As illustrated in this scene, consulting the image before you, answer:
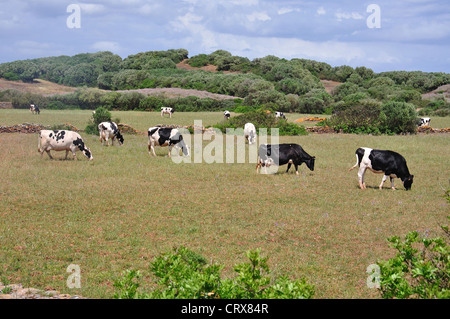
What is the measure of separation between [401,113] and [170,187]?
72.2 feet

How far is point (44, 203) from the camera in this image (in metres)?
12.4

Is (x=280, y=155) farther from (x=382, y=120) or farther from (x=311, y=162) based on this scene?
(x=382, y=120)

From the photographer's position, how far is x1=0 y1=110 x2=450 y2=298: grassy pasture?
830 centimetres

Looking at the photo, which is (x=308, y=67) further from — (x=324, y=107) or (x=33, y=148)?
(x=33, y=148)

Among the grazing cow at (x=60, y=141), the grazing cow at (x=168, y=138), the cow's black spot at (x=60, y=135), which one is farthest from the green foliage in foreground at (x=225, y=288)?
the grazing cow at (x=168, y=138)

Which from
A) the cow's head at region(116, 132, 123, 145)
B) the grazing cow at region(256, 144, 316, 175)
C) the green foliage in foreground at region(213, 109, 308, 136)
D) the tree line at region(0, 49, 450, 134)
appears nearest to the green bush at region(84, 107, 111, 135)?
the cow's head at region(116, 132, 123, 145)

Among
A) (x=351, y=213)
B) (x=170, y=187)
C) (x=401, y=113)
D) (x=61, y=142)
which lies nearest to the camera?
(x=351, y=213)

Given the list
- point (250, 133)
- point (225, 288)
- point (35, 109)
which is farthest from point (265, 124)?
point (35, 109)

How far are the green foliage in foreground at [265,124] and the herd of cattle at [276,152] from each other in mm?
9740

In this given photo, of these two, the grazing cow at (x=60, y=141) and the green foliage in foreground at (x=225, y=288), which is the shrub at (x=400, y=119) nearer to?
the grazing cow at (x=60, y=141)

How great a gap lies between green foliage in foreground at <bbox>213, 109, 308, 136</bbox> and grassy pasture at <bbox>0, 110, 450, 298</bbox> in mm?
10916

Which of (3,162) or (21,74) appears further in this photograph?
(21,74)

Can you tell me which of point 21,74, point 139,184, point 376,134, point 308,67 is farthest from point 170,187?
point 308,67

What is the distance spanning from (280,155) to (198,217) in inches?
266
